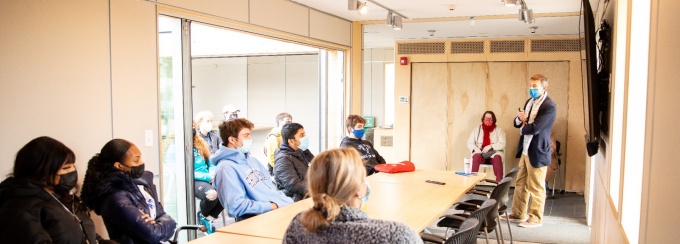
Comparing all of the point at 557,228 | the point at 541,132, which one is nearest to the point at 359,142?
the point at 541,132

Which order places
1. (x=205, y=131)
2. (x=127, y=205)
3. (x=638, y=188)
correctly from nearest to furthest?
1. (x=638, y=188)
2. (x=127, y=205)
3. (x=205, y=131)

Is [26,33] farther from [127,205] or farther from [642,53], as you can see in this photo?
[642,53]

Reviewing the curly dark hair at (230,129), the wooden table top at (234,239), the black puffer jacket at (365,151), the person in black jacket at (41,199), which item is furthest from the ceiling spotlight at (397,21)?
the person in black jacket at (41,199)

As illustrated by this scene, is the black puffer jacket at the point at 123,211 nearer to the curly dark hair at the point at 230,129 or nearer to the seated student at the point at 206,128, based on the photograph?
the curly dark hair at the point at 230,129

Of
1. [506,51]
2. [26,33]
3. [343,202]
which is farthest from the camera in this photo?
[506,51]

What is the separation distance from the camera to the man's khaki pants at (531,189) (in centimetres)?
604

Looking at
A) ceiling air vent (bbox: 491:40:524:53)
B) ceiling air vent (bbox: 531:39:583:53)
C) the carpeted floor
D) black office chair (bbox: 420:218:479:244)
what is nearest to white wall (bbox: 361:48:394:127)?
ceiling air vent (bbox: 491:40:524:53)

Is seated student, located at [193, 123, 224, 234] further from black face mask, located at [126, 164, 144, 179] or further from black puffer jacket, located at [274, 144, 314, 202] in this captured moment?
black face mask, located at [126, 164, 144, 179]

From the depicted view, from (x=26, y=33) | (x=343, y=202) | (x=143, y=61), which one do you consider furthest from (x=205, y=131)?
(x=343, y=202)

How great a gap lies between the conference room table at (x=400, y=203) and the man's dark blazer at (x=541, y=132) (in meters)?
0.89

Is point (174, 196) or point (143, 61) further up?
point (143, 61)

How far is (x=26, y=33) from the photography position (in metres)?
3.36

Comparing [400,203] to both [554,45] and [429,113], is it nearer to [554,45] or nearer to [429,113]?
[429,113]

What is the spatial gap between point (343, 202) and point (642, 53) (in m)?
1.31
